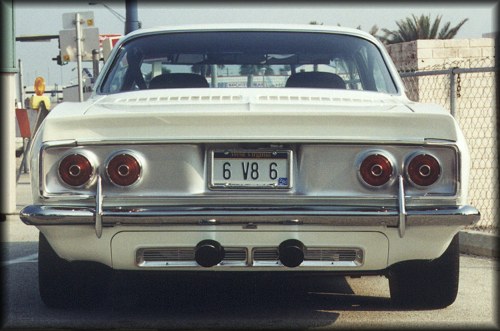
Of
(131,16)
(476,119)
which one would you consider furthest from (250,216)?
(131,16)

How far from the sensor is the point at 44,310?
5.85m

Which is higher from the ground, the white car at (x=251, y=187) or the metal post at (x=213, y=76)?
the metal post at (x=213, y=76)

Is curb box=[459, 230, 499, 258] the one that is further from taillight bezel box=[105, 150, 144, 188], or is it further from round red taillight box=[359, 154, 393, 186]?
taillight bezel box=[105, 150, 144, 188]

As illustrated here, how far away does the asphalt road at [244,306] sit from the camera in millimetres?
5555

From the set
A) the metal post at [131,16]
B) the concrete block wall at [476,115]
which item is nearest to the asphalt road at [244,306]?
the concrete block wall at [476,115]

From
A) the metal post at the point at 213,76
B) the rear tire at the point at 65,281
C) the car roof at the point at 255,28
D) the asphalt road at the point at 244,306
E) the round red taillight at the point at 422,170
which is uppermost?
the car roof at the point at 255,28

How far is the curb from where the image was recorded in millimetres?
8469

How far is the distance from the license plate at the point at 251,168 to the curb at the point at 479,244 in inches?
149

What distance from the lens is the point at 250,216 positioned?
4.99 metres

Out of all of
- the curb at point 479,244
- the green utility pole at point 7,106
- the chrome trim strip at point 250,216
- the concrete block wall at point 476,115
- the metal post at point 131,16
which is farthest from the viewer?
the metal post at point 131,16

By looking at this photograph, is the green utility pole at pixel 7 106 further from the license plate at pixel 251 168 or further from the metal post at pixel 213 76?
the license plate at pixel 251 168

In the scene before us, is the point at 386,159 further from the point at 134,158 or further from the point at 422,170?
the point at 134,158

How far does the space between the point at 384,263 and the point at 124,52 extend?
2.26 m

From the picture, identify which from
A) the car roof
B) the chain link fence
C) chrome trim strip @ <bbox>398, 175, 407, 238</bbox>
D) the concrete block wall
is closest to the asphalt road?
chrome trim strip @ <bbox>398, 175, 407, 238</bbox>
